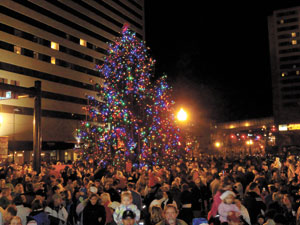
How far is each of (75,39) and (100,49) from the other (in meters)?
7.84

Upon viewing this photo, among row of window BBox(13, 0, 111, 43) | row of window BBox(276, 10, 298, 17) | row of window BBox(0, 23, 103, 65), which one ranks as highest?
row of window BBox(276, 10, 298, 17)

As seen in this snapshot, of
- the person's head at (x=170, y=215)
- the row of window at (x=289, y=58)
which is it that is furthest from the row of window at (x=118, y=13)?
the person's head at (x=170, y=215)

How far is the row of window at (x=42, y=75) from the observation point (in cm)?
4581

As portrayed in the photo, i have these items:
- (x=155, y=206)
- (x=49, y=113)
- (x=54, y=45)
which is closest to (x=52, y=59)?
(x=54, y=45)

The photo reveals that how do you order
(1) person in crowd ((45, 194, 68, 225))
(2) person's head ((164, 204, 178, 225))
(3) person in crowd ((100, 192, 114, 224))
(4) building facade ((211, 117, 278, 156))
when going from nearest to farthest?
(2) person's head ((164, 204, 178, 225)) < (3) person in crowd ((100, 192, 114, 224)) < (1) person in crowd ((45, 194, 68, 225)) < (4) building facade ((211, 117, 278, 156))

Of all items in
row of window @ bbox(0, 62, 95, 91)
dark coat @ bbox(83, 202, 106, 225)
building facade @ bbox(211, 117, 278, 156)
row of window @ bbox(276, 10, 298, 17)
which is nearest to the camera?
dark coat @ bbox(83, 202, 106, 225)

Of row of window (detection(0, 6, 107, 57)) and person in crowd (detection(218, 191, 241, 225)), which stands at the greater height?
row of window (detection(0, 6, 107, 57))

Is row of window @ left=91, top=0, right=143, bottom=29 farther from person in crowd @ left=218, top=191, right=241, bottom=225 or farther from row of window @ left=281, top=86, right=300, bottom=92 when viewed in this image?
person in crowd @ left=218, top=191, right=241, bottom=225

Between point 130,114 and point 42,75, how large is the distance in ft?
106

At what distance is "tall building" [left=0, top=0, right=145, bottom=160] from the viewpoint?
151ft

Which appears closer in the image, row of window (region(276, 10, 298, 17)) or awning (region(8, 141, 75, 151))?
awning (region(8, 141, 75, 151))

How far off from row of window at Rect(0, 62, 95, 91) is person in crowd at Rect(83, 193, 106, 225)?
137 feet

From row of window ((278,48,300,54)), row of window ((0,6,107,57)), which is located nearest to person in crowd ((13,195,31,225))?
row of window ((0,6,107,57))

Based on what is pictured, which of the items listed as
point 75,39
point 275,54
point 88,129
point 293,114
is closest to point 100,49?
point 75,39
